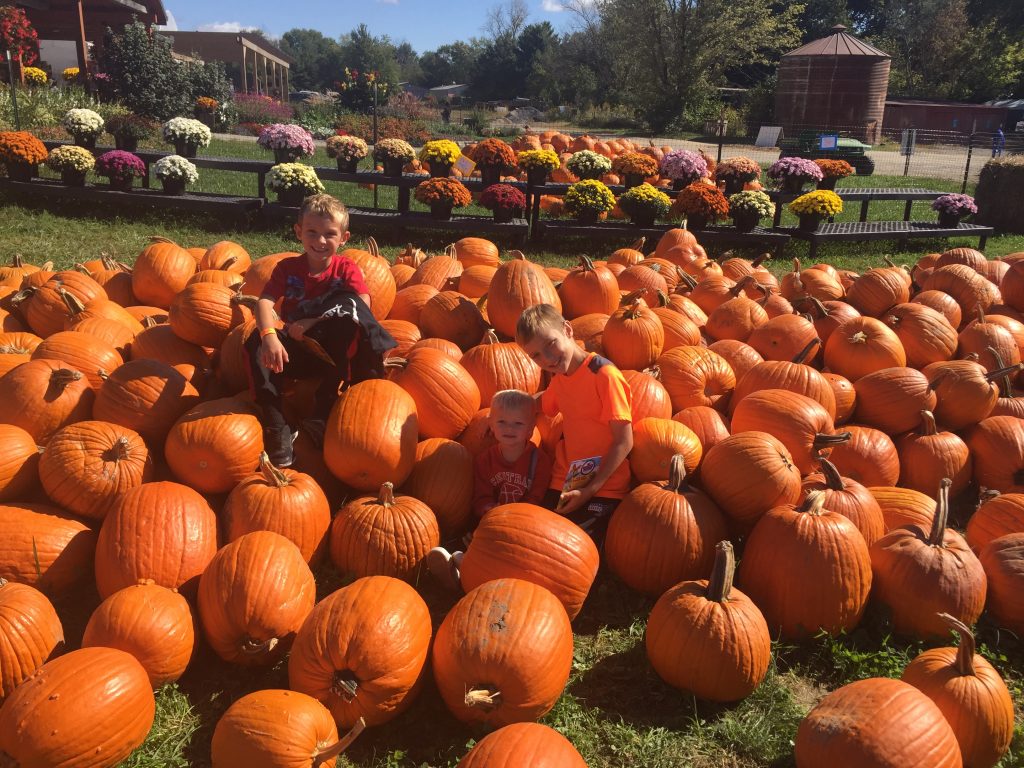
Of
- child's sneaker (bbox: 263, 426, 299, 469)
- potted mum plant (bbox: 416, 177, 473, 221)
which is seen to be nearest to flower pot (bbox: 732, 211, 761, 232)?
potted mum plant (bbox: 416, 177, 473, 221)

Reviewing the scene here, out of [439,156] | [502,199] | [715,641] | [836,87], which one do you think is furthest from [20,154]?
[836,87]

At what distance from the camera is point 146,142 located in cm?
1931

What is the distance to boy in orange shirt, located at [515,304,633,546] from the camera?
11.1ft

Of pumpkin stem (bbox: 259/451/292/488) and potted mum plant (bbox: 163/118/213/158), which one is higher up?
potted mum plant (bbox: 163/118/213/158)

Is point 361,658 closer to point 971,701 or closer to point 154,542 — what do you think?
point 154,542

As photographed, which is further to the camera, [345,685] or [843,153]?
[843,153]

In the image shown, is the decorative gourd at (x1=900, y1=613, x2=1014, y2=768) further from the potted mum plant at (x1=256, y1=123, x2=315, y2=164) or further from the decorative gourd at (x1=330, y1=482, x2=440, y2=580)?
the potted mum plant at (x1=256, y1=123, x2=315, y2=164)

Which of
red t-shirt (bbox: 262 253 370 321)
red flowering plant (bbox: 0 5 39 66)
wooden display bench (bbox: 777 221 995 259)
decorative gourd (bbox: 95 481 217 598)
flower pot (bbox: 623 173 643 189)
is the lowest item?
decorative gourd (bbox: 95 481 217 598)

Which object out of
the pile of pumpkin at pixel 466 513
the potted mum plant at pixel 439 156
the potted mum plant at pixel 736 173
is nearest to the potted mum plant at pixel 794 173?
the potted mum plant at pixel 736 173

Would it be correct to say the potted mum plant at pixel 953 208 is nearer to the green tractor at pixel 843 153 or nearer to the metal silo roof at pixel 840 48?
the green tractor at pixel 843 153

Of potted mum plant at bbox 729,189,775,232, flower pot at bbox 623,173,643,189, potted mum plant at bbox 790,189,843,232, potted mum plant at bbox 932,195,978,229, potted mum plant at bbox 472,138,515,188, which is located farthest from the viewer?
flower pot at bbox 623,173,643,189

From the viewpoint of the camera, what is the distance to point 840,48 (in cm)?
3400

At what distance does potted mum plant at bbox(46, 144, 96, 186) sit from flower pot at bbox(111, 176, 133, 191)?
0.41 m

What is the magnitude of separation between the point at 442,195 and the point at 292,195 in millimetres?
2339
